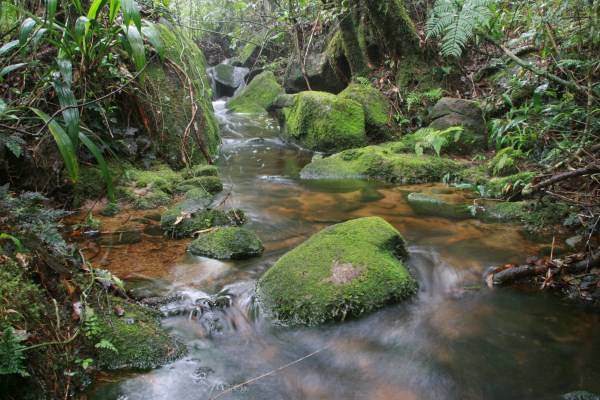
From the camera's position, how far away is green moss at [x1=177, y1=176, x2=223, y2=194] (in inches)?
196

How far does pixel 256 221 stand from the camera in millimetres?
4398

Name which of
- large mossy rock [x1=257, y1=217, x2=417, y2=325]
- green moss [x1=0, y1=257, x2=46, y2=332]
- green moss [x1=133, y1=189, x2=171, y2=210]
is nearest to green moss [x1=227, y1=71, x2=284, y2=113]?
green moss [x1=133, y1=189, x2=171, y2=210]

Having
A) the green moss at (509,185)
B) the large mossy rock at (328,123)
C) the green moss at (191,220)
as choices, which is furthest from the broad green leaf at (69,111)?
the large mossy rock at (328,123)

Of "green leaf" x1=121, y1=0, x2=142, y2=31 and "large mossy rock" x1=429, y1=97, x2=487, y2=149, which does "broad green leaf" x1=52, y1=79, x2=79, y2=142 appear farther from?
"large mossy rock" x1=429, y1=97, x2=487, y2=149

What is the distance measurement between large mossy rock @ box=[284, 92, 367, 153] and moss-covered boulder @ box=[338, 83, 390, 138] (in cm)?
15

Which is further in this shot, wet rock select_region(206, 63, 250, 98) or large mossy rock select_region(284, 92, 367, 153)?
wet rock select_region(206, 63, 250, 98)

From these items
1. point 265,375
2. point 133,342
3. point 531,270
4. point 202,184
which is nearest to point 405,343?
point 265,375

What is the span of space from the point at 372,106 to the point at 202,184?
12.6 feet

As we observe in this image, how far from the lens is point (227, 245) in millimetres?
3547

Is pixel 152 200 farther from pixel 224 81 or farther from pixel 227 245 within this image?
pixel 224 81

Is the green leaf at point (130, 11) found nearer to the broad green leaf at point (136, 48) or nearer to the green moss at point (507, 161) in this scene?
the broad green leaf at point (136, 48)

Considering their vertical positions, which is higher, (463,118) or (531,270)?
(463,118)

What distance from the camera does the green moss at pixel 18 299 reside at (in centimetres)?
174

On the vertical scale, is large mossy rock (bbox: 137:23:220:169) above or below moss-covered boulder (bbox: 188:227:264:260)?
above
